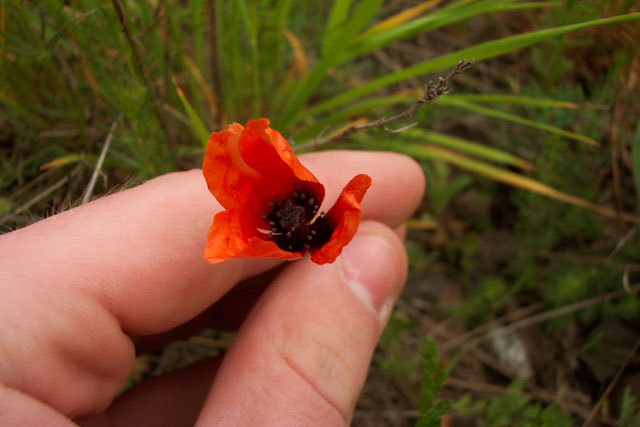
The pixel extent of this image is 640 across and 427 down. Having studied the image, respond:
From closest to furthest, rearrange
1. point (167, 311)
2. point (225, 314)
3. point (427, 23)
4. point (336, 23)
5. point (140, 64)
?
point (167, 311), point (140, 64), point (427, 23), point (225, 314), point (336, 23)

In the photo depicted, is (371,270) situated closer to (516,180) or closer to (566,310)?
(516,180)

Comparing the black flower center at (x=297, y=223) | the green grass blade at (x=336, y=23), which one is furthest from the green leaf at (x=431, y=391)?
the green grass blade at (x=336, y=23)

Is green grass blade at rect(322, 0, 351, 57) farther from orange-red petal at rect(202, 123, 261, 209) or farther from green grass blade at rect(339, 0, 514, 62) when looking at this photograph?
orange-red petal at rect(202, 123, 261, 209)

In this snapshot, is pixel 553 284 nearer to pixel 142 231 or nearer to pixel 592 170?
pixel 592 170

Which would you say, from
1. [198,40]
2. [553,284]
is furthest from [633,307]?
[198,40]

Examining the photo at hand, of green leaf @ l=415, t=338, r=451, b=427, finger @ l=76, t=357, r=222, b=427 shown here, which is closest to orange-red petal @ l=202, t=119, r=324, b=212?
green leaf @ l=415, t=338, r=451, b=427

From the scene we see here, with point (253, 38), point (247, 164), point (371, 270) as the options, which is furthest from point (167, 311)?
point (253, 38)
